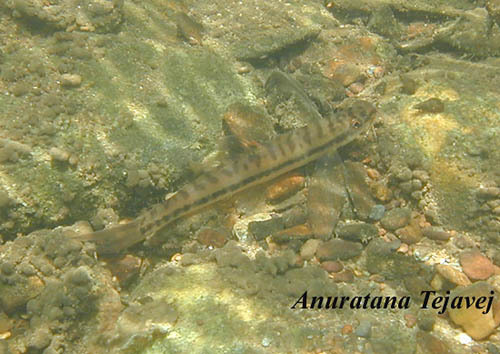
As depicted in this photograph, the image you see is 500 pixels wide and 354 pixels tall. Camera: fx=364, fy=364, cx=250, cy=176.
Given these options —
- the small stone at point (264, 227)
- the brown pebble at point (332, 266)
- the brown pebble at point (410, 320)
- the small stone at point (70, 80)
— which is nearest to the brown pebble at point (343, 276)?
the brown pebble at point (332, 266)

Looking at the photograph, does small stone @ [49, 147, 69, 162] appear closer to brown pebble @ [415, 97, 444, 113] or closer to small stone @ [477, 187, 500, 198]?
brown pebble @ [415, 97, 444, 113]

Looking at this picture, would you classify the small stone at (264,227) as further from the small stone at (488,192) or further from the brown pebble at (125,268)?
the small stone at (488,192)

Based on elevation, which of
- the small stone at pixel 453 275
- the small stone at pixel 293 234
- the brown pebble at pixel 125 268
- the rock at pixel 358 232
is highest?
the small stone at pixel 453 275

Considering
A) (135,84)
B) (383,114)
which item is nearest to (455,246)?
(383,114)

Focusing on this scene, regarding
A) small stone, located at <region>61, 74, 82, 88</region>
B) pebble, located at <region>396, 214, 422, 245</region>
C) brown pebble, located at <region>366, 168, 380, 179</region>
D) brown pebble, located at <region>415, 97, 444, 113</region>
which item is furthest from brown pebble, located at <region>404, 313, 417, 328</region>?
small stone, located at <region>61, 74, 82, 88</region>

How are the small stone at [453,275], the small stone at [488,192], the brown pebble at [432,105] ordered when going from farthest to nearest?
the brown pebble at [432,105]
the small stone at [488,192]
the small stone at [453,275]

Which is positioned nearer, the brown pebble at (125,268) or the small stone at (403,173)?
the brown pebble at (125,268)
